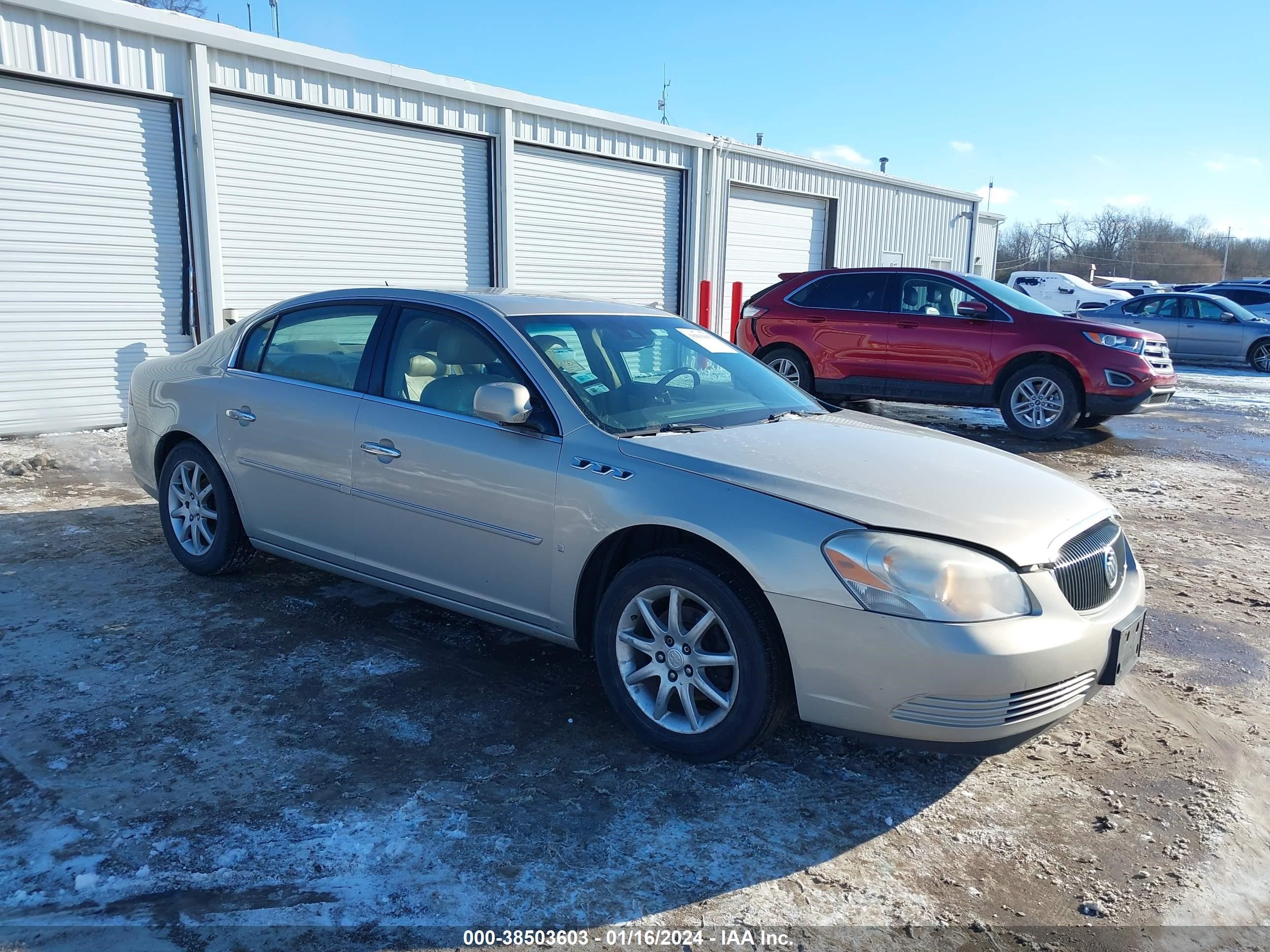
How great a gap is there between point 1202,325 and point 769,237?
927 centimetres

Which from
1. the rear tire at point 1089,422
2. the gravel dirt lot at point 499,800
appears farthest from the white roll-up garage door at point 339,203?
the rear tire at point 1089,422

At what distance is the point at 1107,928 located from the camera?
2617mm

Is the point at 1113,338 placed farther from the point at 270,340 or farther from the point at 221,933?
the point at 221,933

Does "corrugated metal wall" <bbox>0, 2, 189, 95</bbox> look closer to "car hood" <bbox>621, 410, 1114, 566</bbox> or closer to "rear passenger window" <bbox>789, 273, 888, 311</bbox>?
"rear passenger window" <bbox>789, 273, 888, 311</bbox>

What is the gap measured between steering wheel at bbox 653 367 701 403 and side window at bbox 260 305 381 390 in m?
1.39

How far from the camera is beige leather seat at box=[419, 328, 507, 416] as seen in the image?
13.3 feet

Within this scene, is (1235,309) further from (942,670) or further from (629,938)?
(629,938)

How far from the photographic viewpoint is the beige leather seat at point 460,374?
406cm

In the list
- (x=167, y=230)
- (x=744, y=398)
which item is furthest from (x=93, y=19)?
(x=744, y=398)

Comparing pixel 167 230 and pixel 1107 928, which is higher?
pixel 167 230

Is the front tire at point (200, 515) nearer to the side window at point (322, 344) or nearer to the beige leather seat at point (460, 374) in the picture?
the side window at point (322, 344)

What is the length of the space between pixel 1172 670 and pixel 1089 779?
128cm

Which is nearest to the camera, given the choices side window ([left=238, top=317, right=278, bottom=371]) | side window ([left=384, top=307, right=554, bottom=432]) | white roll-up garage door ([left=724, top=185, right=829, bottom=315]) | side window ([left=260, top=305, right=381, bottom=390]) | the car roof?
side window ([left=384, top=307, right=554, bottom=432])

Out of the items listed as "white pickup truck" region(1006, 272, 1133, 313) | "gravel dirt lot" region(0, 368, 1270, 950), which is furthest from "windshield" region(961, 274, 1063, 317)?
"white pickup truck" region(1006, 272, 1133, 313)
